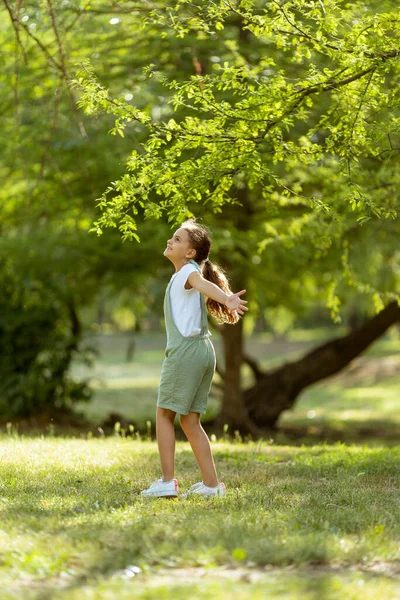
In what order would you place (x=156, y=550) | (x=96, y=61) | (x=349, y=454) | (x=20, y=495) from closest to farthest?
(x=156, y=550) → (x=20, y=495) → (x=349, y=454) → (x=96, y=61)

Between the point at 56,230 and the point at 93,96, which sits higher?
the point at 93,96

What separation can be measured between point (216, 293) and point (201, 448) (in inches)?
39.3

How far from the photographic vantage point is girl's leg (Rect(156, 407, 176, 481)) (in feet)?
16.5

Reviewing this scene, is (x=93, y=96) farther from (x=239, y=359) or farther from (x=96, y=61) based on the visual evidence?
(x=239, y=359)

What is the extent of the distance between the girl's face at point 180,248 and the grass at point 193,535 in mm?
1539

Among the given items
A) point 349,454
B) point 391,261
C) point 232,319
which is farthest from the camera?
point 391,261

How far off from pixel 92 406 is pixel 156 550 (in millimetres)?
15068

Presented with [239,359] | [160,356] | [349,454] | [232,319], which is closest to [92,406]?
[239,359]

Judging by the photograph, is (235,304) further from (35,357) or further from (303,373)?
(303,373)

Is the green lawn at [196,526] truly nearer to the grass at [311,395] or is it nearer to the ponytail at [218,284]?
the ponytail at [218,284]

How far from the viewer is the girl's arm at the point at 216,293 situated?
4.66m

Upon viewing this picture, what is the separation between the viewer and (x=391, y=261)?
14648mm

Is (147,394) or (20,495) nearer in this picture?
(20,495)

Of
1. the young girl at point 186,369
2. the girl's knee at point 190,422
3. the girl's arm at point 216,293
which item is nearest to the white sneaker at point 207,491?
the young girl at point 186,369
